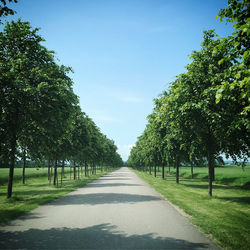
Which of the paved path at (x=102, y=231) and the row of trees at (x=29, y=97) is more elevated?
the row of trees at (x=29, y=97)

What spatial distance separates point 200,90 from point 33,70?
10.6 m

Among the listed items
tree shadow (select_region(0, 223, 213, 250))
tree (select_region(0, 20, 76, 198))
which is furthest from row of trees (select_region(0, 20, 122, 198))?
tree shadow (select_region(0, 223, 213, 250))

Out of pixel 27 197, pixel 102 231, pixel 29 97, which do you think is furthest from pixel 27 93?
pixel 102 231

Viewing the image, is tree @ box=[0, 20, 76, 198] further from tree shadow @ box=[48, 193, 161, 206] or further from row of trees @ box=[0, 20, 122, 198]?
tree shadow @ box=[48, 193, 161, 206]

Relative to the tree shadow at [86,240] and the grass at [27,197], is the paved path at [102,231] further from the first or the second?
the grass at [27,197]

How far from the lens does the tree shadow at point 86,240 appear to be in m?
5.03

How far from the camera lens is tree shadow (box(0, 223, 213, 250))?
5.03 m

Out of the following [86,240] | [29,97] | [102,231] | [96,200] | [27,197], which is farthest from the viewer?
[27,197]

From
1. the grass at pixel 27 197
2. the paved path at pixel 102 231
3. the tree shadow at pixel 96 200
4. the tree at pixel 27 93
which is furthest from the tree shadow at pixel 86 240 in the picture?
the tree at pixel 27 93

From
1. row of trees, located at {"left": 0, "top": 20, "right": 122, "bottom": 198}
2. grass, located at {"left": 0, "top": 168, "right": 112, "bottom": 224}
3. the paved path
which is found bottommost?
grass, located at {"left": 0, "top": 168, "right": 112, "bottom": 224}

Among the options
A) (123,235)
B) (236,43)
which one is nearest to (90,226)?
(123,235)

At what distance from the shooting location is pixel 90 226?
22.1 feet

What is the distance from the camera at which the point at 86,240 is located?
5.43m

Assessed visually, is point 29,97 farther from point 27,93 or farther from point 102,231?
point 102,231
